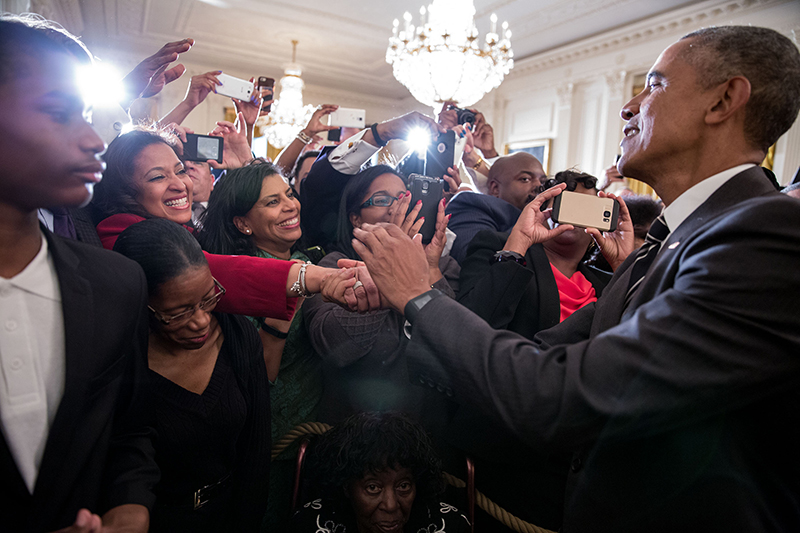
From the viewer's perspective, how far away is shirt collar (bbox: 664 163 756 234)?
1.01 metres

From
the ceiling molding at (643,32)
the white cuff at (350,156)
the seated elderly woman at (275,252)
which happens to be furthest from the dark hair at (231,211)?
the ceiling molding at (643,32)

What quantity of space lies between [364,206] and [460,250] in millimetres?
483

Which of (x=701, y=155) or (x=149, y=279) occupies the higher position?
(x=701, y=155)

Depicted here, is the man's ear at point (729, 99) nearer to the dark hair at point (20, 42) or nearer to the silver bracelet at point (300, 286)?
the silver bracelet at point (300, 286)

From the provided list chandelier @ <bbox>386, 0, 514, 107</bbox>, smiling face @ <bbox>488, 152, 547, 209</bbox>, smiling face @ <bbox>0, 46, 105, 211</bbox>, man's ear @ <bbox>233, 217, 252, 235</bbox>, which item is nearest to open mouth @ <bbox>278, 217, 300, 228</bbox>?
man's ear @ <bbox>233, 217, 252, 235</bbox>

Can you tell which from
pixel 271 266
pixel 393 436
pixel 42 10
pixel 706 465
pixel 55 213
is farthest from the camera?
pixel 42 10

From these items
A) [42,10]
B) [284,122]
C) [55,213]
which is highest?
[42,10]

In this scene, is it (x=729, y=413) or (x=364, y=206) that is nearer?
(x=729, y=413)

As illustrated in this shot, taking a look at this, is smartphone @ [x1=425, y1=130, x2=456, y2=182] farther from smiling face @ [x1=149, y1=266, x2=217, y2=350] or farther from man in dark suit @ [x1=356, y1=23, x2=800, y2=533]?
smiling face @ [x1=149, y1=266, x2=217, y2=350]

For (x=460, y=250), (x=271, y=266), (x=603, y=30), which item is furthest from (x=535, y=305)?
(x=603, y=30)

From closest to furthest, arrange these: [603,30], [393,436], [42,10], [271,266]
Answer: [271,266] → [393,436] → [42,10] → [603,30]

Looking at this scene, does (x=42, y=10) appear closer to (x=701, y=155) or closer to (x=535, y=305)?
(x=535, y=305)

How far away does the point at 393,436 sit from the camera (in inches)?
63.2

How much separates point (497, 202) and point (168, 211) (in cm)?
151
